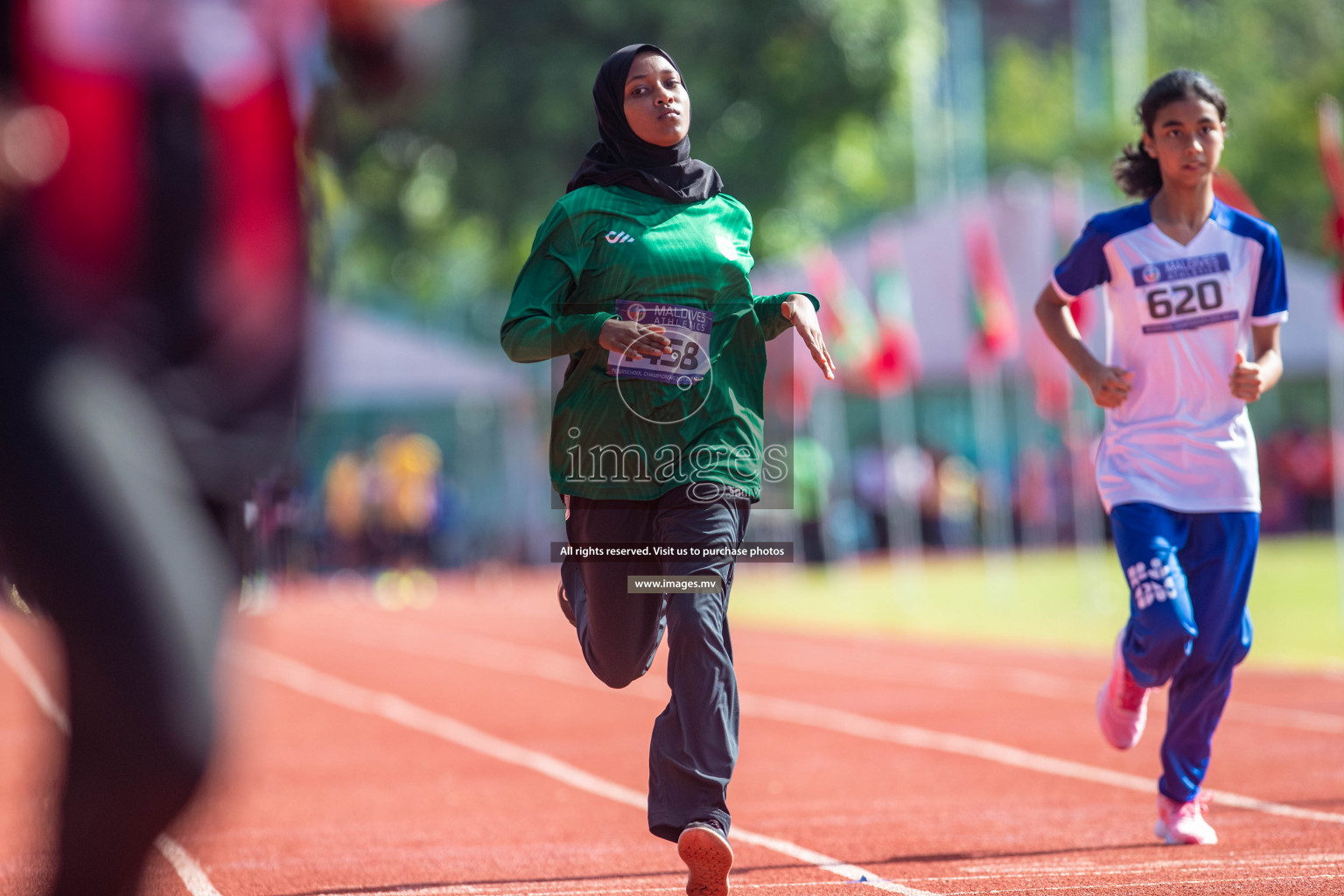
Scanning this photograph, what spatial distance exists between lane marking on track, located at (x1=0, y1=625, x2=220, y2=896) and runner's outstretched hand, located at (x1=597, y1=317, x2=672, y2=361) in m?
1.57

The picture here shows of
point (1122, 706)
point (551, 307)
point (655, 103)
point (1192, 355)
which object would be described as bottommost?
point (1122, 706)

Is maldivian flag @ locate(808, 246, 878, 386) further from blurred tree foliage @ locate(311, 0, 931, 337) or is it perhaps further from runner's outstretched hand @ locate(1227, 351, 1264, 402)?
runner's outstretched hand @ locate(1227, 351, 1264, 402)

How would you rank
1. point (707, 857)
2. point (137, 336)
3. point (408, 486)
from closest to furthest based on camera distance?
point (137, 336) < point (707, 857) < point (408, 486)

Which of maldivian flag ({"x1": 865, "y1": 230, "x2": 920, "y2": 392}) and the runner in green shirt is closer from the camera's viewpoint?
the runner in green shirt

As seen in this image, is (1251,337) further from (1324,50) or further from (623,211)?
(1324,50)

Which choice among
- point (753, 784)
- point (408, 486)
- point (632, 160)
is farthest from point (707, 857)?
point (408, 486)

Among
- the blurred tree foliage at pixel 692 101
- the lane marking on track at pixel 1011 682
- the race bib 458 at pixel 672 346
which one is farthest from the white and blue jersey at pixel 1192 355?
the blurred tree foliage at pixel 692 101

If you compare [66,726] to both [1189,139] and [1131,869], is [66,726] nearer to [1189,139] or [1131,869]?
[1131,869]

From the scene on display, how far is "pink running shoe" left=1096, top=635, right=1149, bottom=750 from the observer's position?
19.8 feet

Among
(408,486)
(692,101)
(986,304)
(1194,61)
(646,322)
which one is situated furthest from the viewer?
(1194,61)

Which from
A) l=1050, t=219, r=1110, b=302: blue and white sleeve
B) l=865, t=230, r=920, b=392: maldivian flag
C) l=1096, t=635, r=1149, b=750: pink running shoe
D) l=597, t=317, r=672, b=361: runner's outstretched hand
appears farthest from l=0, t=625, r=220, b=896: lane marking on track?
l=865, t=230, r=920, b=392: maldivian flag

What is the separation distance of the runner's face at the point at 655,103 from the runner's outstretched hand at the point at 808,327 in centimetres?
53

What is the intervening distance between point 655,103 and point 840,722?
5887 millimetres

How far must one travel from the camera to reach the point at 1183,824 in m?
5.83
